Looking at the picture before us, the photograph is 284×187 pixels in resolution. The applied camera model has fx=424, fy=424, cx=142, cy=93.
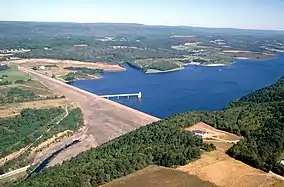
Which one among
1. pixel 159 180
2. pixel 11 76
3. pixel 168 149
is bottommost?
pixel 11 76

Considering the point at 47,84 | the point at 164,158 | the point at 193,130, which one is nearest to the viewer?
the point at 164,158

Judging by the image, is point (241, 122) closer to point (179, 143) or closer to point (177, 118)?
point (177, 118)

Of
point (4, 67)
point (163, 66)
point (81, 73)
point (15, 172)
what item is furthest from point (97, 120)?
point (163, 66)

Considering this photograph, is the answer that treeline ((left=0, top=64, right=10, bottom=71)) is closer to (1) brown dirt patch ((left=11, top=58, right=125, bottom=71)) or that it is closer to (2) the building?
(1) brown dirt patch ((left=11, top=58, right=125, bottom=71))

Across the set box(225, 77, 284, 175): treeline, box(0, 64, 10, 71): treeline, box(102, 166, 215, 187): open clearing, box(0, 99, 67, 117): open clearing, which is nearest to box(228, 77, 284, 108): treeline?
box(225, 77, 284, 175): treeline

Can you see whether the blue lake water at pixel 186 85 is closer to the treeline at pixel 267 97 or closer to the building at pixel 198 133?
the treeline at pixel 267 97

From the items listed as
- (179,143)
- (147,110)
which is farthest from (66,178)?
(147,110)

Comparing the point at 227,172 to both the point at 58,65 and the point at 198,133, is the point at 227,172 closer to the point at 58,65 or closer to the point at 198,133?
the point at 198,133
